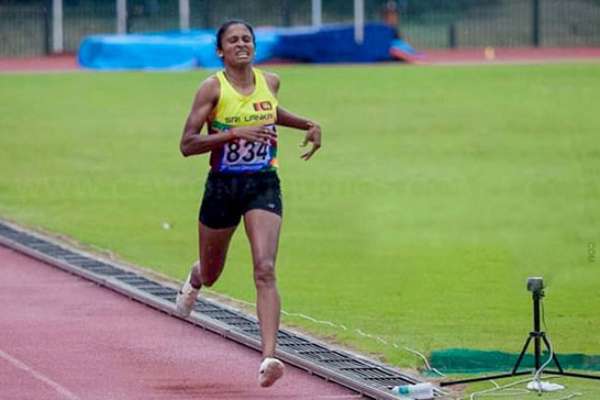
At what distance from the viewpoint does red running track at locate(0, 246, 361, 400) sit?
35.6 feet

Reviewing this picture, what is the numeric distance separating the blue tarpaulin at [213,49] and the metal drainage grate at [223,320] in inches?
873

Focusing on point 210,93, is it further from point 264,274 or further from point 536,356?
point 536,356

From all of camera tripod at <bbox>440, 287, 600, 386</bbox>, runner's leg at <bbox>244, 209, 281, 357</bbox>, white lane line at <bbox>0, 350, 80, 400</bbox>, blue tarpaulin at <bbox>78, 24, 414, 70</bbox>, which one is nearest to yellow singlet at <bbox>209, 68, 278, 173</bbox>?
runner's leg at <bbox>244, 209, 281, 357</bbox>

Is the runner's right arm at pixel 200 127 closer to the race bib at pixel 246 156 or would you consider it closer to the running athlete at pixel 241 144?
the running athlete at pixel 241 144

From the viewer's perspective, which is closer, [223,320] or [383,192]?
[223,320]

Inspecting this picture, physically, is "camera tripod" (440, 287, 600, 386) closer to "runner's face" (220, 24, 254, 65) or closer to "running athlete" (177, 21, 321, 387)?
"running athlete" (177, 21, 321, 387)

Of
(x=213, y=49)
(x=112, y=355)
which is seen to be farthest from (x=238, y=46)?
(x=213, y=49)

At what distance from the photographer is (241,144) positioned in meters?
10.8

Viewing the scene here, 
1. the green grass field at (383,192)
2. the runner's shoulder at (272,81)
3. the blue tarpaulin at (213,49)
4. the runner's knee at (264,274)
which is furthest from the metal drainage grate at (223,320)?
the blue tarpaulin at (213,49)

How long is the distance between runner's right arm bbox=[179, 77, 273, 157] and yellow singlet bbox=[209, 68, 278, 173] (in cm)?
5

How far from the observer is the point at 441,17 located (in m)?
48.1

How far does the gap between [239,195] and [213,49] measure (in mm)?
29420

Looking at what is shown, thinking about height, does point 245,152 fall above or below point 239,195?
above

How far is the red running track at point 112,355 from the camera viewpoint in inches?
427
